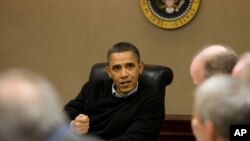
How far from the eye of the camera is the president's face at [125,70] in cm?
297

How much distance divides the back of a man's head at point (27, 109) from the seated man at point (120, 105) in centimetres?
165

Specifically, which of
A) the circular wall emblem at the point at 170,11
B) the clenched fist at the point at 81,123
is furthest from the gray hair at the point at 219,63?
the circular wall emblem at the point at 170,11

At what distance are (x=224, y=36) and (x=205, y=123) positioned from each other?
112 inches

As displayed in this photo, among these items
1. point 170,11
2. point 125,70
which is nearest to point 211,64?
point 125,70

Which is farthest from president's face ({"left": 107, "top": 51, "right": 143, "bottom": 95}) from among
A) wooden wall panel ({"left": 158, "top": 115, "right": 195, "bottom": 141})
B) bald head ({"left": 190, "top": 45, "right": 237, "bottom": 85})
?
wooden wall panel ({"left": 158, "top": 115, "right": 195, "bottom": 141})

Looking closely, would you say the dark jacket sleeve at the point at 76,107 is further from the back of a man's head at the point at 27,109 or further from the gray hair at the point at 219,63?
the back of a man's head at the point at 27,109

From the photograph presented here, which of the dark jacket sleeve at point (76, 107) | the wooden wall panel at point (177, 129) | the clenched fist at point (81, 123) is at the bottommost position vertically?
the wooden wall panel at point (177, 129)

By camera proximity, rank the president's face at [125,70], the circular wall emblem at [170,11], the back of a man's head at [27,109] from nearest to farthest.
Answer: the back of a man's head at [27,109] → the president's face at [125,70] → the circular wall emblem at [170,11]

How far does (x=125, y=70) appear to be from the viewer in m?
2.97

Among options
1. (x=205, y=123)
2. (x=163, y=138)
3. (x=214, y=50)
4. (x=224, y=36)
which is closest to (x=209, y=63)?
(x=214, y=50)

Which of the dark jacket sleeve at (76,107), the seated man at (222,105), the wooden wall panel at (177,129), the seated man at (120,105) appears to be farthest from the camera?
the wooden wall panel at (177,129)

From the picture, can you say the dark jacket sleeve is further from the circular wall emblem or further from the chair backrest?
the circular wall emblem

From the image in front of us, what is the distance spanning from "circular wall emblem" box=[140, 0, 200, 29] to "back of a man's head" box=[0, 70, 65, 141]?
10.5ft

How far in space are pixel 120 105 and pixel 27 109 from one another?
6.37 ft
